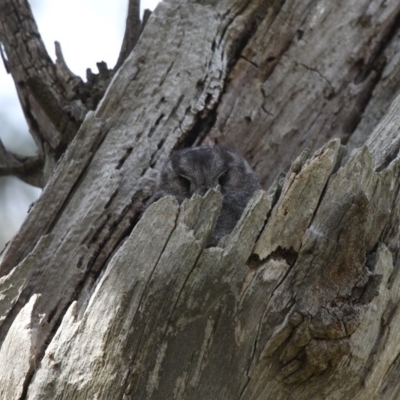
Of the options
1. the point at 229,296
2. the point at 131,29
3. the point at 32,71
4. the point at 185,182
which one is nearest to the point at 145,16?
the point at 131,29

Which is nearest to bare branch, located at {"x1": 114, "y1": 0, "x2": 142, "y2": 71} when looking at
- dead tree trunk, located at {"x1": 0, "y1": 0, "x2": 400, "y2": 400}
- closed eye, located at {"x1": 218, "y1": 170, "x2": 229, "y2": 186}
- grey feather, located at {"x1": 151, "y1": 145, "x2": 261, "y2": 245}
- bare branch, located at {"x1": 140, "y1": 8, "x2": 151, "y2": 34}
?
bare branch, located at {"x1": 140, "y1": 8, "x2": 151, "y2": 34}

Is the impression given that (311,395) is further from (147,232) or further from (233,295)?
(147,232)

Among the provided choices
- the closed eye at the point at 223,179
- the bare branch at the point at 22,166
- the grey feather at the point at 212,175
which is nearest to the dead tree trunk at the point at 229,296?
the grey feather at the point at 212,175

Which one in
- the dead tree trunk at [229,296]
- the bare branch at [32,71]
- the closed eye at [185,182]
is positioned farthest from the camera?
the bare branch at [32,71]

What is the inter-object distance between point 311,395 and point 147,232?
889 millimetres

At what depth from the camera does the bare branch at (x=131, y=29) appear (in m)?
4.78

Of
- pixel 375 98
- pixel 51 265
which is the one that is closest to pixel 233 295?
pixel 51 265

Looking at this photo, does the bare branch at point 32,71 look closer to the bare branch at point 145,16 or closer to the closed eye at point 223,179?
the bare branch at point 145,16

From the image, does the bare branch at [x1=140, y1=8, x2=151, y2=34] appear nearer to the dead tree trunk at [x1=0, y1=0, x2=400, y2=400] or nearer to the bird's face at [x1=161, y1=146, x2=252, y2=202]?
the bird's face at [x1=161, y1=146, x2=252, y2=202]

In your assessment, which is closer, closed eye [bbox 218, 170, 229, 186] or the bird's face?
the bird's face

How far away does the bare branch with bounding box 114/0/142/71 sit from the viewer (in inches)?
188

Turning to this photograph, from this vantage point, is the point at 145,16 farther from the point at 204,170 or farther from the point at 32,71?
the point at 204,170

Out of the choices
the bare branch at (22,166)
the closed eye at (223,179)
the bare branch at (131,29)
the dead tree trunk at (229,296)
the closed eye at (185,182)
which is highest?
the bare branch at (131,29)

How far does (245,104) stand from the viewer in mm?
4539
